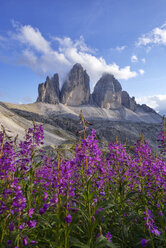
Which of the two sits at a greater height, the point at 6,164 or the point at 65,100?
the point at 65,100

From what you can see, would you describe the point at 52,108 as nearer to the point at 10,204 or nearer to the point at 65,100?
the point at 65,100

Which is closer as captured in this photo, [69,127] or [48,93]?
[69,127]

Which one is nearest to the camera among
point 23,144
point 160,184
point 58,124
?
point 160,184

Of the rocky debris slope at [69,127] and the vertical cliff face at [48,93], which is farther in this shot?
the vertical cliff face at [48,93]

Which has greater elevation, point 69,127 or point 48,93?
point 48,93

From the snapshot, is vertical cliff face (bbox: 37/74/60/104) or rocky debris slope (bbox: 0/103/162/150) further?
vertical cliff face (bbox: 37/74/60/104)

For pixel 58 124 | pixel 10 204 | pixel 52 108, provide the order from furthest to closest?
1. pixel 52 108
2. pixel 58 124
3. pixel 10 204

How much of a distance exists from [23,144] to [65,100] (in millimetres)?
189463

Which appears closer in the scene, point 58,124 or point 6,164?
point 6,164

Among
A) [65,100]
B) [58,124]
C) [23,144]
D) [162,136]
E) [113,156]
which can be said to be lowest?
[58,124]

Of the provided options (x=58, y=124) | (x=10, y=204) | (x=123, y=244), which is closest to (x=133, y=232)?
(x=123, y=244)

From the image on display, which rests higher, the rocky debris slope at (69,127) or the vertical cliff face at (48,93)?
the vertical cliff face at (48,93)

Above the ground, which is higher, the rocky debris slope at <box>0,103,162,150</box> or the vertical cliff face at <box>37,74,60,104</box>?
the vertical cliff face at <box>37,74,60,104</box>

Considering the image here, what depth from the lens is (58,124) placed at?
71312mm
